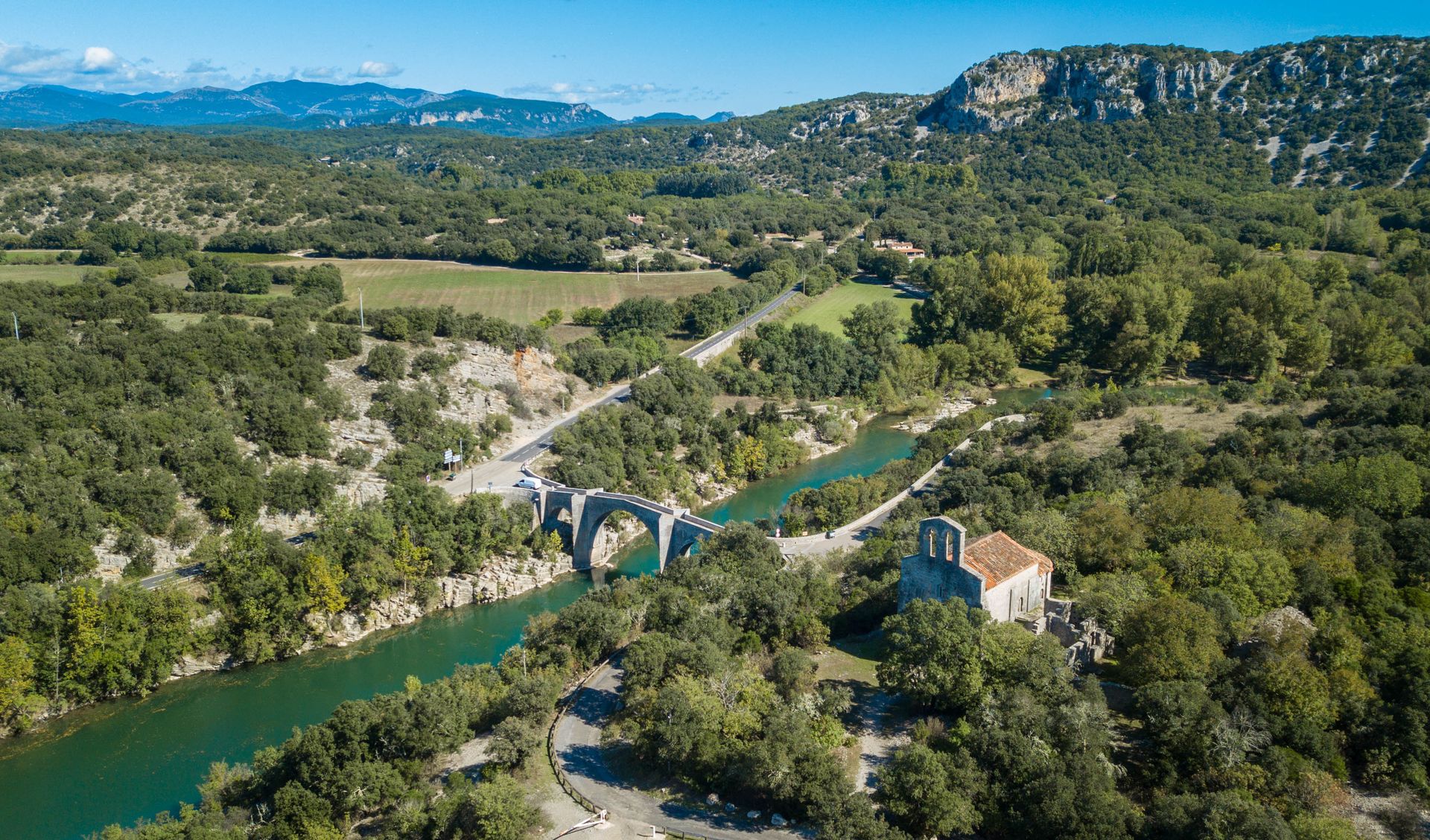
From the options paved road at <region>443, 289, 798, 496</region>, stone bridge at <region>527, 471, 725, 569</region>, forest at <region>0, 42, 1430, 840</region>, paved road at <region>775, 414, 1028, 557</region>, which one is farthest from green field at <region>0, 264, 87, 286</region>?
paved road at <region>775, 414, 1028, 557</region>

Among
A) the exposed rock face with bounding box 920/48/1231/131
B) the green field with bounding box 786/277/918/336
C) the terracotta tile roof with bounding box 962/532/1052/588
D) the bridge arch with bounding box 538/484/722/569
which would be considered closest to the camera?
the terracotta tile roof with bounding box 962/532/1052/588

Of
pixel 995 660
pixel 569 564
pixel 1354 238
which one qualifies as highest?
pixel 1354 238

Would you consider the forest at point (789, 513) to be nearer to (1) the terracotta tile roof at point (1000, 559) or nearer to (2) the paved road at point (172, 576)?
(2) the paved road at point (172, 576)

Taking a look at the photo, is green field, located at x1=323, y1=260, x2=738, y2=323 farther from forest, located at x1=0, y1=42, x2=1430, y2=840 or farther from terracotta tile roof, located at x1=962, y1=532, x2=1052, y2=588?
terracotta tile roof, located at x1=962, y1=532, x2=1052, y2=588

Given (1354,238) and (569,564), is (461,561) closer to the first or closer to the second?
(569,564)

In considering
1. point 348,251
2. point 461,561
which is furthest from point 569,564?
point 348,251

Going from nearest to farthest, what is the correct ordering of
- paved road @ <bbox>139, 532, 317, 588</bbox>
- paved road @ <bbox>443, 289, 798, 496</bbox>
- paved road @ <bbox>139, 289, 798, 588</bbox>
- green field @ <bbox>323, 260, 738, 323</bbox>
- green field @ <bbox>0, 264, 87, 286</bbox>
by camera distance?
1. paved road @ <bbox>139, 532, 317, 588</bbox>
2. paved road @ <bbox>139, 289, 798, 588</bbox>
3. paved road @ <bbox>443, 289, 798, 496</bbox>
4. green field @ <bbox>0, 264, 87, 286</bbox>
5. green field @ <bbox>323, 260, 738, 323</bbox>
